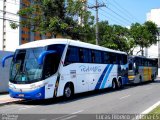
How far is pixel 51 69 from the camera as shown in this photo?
1747 cm

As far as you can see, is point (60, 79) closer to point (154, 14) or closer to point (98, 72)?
point (98, 72)

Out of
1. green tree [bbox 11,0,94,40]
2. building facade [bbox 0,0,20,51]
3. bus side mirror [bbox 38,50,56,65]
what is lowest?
bus side mirror [bbox 38,50,56,65]

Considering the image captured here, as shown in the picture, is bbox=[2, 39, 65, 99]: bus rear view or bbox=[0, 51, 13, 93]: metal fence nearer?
bbox=[2, 39, 65, 99]: bus rear view

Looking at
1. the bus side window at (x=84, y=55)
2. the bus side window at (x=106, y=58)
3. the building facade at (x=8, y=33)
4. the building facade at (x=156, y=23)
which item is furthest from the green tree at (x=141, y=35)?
the building facade at (x=8, y=33)

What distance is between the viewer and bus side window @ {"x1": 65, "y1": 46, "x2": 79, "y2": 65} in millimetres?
→ 19080

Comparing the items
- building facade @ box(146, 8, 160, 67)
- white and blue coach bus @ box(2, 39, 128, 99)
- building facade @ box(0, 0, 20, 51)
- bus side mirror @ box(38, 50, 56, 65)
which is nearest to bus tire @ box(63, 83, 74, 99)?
white and blue coach bus @ box(2, 39, 128, 99)

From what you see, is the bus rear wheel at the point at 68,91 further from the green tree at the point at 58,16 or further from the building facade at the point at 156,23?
the building facade at the point at 156,23

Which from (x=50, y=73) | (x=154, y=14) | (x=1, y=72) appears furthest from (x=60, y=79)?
(x=154, y=14)

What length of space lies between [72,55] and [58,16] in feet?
34.0

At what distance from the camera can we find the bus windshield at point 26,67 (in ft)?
55.2

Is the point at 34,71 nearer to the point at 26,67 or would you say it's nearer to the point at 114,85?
the point at 26,67

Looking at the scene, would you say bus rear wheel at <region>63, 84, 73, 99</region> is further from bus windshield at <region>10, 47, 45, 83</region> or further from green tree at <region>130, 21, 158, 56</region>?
green tree at <region>130, 21, 158, 56</region>

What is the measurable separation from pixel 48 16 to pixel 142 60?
13422 millimetres

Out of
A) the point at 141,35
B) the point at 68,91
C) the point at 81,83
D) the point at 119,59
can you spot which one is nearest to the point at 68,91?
the point at 68,91
